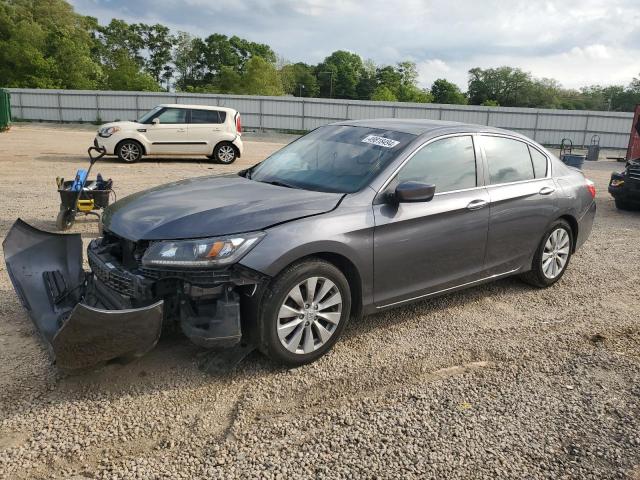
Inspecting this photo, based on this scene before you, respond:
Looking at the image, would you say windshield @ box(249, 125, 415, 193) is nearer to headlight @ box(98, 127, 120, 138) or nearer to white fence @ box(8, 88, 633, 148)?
headlight @ box(98, 127, 120, 138)

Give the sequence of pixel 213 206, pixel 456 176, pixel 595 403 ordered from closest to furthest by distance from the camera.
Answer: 1. pixel 595 403
2. pixel 213 206
3. pixel 456 176

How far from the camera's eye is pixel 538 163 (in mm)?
5246

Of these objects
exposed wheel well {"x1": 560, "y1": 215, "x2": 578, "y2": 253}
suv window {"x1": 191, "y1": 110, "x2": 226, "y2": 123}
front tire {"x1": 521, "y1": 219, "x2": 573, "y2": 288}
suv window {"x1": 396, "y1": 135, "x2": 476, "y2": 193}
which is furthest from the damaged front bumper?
suv window {"x1": 191, "y1": 110, "x2": 226, "y2": 123}

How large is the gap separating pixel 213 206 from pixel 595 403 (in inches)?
109

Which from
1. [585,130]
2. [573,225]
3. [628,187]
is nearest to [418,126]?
[573,225]

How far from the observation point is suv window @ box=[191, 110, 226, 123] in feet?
51.1

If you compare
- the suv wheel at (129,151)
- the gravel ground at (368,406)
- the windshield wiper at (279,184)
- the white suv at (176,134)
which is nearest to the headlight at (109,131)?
the white suv at (176,134)

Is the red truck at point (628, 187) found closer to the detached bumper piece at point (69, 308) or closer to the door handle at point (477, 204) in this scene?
the door handle at point (477, 204)

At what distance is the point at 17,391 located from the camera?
3184 mm

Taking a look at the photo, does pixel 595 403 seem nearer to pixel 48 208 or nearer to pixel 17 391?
pixel 17 391

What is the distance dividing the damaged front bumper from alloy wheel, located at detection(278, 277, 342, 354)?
1.04 ft

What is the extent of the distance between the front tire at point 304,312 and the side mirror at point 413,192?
70 cm

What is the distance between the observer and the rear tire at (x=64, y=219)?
6.88 m

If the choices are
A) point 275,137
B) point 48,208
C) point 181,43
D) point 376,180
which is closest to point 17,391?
point 376,180
